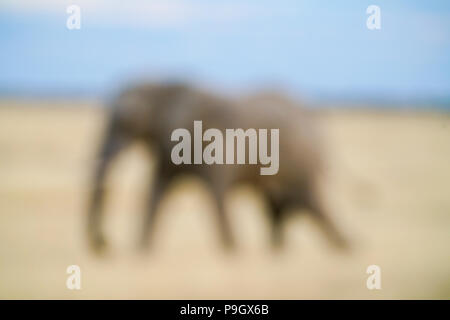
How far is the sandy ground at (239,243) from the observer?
1.21m

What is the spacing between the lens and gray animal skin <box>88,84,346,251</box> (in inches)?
54.5

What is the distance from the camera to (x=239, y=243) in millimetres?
1438

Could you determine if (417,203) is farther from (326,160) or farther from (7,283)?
(7,283)

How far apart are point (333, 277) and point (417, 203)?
49 cm

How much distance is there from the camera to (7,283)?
1.19 m

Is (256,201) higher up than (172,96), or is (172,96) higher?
(172,96)

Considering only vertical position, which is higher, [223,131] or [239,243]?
[223,131]

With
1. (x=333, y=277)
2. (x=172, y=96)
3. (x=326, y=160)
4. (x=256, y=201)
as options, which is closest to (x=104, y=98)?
(x=172, y=96)

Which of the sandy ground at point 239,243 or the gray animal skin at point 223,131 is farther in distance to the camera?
the gray animal skin at point 223,131

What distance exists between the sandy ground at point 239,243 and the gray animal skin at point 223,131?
0.10 ft

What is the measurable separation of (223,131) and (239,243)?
0.83ft
